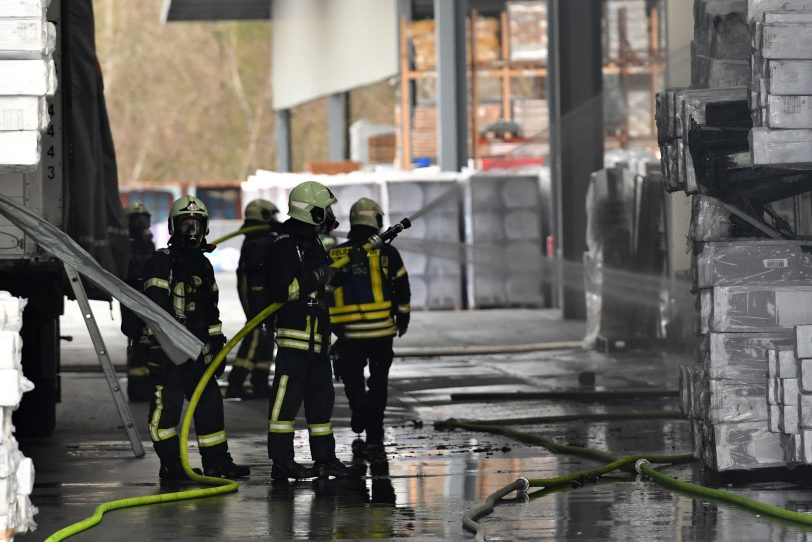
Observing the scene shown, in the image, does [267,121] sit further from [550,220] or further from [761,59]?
[761,59]

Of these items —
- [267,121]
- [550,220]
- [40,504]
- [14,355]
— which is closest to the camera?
[14,355]

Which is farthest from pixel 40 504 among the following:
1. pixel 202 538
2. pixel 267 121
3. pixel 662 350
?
pixel 267 121

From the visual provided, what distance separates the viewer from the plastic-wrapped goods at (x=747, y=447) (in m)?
8.40

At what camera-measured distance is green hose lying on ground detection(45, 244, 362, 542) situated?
729 cm

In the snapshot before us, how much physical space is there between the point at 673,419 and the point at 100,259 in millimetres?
4502

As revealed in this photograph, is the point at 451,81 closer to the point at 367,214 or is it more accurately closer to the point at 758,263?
the point at 367,214

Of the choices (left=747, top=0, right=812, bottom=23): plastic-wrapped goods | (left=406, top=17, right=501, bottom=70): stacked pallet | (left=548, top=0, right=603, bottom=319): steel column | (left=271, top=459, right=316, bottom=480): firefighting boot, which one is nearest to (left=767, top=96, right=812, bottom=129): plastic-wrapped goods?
(left=747, top=0, right=812, bottom=23): plastic-wrapped goods

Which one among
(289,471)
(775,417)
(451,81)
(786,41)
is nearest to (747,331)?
(775,417)

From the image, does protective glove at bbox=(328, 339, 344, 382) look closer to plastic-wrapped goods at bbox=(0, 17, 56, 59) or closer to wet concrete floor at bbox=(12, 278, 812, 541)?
wet concrete floor at bbox=(12, 278, 812, 541)

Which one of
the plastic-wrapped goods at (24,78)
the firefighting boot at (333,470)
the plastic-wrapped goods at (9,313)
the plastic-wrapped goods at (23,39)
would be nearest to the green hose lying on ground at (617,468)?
the firefighting boot at (333,470)

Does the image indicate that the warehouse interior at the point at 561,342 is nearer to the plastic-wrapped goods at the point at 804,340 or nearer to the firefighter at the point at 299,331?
the plastic-wrapped goods at the point at 804,340

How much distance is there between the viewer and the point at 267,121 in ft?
201

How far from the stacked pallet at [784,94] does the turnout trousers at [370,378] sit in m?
3.70

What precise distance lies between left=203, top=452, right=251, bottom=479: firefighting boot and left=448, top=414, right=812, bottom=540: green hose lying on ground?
1877 mm
